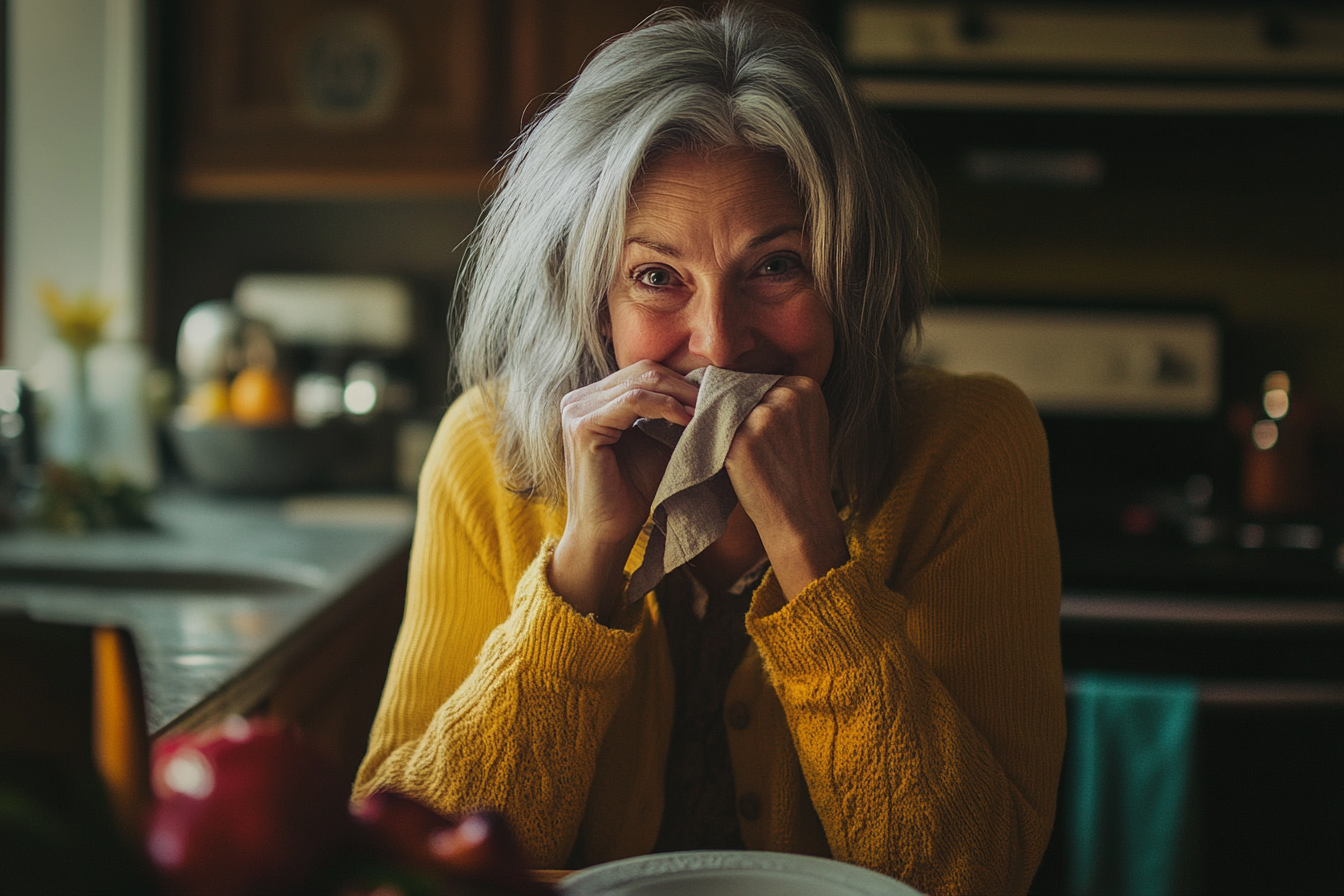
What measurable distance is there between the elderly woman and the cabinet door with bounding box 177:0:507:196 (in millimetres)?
1549

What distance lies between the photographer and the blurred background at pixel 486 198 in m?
2.20

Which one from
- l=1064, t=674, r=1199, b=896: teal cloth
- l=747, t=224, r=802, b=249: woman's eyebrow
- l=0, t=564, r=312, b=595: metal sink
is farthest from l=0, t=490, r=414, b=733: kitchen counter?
l=1064, t=674, r=1199, b=896: teal cloth

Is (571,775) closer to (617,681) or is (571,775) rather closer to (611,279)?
(617,681)

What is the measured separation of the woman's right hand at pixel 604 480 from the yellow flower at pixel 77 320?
159cm


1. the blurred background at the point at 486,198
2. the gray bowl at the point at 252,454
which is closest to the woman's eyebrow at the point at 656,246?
the blurred background at the point at 486,198

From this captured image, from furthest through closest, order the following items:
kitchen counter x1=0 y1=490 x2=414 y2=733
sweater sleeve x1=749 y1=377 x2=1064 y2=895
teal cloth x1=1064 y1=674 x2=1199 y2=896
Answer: teal cloth x1=1064 y1=674 x2=1199 y2=896 < kitchen counter x1=0 y1=490 x2=414 y2=733 < sweater sleeve x1=749 y1=377 x2=1064 y2=895

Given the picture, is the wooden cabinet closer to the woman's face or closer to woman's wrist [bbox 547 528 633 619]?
the woman's face

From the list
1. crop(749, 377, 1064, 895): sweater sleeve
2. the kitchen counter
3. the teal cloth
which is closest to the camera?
crop(749, 377, 1064, 895): sweater sleeve

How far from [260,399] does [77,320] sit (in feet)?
1.23

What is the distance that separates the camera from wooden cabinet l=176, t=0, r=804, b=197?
8.33 ft

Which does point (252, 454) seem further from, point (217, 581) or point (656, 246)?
point (656, 246)

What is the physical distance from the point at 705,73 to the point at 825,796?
0.65 meters

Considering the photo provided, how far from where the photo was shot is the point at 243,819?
1.11 ft

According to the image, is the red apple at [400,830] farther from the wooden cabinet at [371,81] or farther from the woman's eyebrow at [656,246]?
the wooden cabinet at [371,81]
